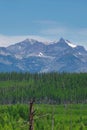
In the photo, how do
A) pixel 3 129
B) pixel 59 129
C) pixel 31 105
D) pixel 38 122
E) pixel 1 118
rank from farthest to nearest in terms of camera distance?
1. pixel 1 118
2. pixel 38 122
3. pixel 59 129
4. pixel 3 129
5. pixel 31 105

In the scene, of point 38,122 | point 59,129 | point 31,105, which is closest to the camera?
point 31,105

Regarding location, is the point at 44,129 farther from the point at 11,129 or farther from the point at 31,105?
the point at 31,105

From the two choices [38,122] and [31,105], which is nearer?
[31,105]

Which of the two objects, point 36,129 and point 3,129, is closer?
point 3,129

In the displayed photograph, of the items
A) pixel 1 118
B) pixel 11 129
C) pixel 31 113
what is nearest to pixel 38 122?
pixel 1 118

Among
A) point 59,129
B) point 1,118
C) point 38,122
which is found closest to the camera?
point 59,129

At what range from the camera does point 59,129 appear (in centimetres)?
15238

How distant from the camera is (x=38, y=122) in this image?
180 meters

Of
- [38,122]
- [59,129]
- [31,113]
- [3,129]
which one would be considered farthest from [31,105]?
[38,122]

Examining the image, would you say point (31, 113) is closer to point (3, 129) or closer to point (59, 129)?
point (3, 129)

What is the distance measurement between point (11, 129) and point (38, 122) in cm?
3830

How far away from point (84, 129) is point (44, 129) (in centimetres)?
1484

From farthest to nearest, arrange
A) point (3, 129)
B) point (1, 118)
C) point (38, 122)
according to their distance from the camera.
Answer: point (1, 118) < point (38, 122) < point (3, 129)

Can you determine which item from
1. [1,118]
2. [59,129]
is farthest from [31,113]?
[1,118]
